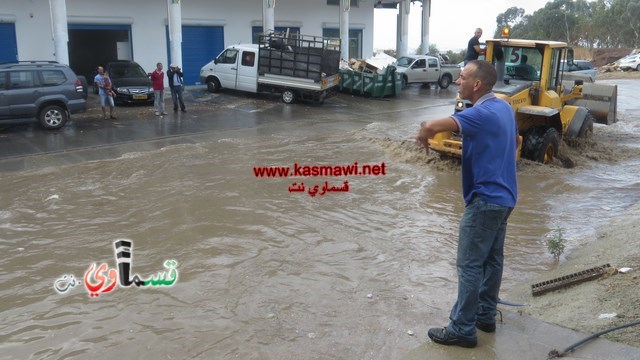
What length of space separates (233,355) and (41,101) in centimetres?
1184

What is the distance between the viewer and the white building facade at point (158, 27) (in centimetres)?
1892

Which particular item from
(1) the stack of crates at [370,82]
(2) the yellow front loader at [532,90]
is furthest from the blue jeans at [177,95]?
(2) the yellow front loader at [532,90]

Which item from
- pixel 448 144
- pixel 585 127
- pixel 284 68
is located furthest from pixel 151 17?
pixel 585 127

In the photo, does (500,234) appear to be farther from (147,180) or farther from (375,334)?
(147,180)

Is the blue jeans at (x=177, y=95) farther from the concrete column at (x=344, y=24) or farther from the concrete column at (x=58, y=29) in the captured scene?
the concrete column at (x=344, y=24)

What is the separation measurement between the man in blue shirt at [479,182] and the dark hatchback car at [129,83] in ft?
51.1

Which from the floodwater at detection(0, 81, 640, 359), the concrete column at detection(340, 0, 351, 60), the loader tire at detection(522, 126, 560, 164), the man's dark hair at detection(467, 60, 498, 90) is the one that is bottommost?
the floodwater at detection(0, 81, 640, 359)

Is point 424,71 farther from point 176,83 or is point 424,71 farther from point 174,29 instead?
point 176,83

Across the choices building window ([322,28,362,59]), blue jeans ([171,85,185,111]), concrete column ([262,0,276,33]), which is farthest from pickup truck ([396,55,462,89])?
blue jeans ([171,85,185,111])

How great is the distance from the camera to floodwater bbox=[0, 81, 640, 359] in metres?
4.64

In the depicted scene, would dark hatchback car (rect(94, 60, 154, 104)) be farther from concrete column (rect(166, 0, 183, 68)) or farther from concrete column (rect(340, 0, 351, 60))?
concrete column (rect(340, 0, 351, 60))

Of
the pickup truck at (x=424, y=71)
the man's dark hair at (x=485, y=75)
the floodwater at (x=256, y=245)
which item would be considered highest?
the man's dark hair at (x=485, y=75)

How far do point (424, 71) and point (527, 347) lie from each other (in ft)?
76.6

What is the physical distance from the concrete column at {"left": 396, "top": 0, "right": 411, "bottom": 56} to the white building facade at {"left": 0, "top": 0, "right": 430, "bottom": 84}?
198mm
